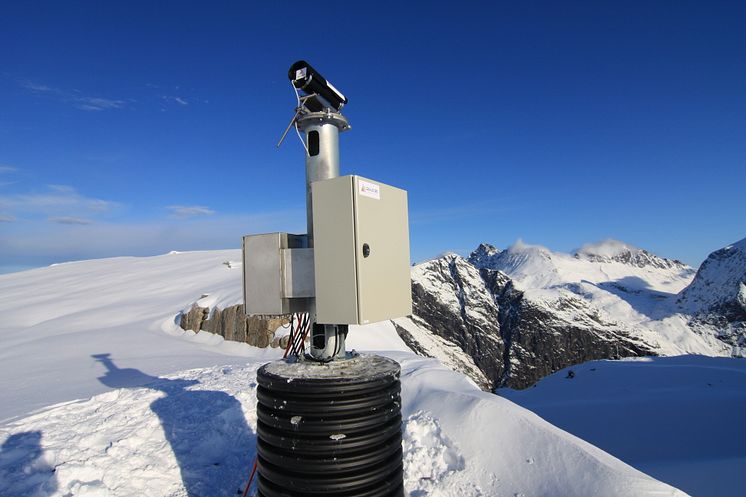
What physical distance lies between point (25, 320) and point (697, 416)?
22.5 m

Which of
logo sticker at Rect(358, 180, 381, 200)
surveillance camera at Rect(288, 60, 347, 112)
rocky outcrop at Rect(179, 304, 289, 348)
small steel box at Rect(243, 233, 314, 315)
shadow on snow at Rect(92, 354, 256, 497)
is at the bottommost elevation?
shadow on snow at Rect(92, 354, 256, 497)

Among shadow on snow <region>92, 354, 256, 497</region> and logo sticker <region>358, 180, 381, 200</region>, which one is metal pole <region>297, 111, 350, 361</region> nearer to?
logo sticker <region>358, 180, 381, 200</region>

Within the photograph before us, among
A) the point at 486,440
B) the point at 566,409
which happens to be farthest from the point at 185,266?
the point at 486,440

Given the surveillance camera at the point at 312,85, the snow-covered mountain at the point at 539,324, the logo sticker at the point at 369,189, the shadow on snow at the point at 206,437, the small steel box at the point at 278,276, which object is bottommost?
the snow-covered mountain at the point at 539,324

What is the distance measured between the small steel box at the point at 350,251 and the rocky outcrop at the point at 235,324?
9191 millimetres

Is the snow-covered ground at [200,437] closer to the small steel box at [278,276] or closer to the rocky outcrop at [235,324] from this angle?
the rocky outcrop at [235,324]

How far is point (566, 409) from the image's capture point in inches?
527

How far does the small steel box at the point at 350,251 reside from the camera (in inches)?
114

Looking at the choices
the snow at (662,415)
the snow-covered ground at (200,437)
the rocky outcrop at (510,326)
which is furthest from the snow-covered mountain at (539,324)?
the snow-covered ground at (200,437)

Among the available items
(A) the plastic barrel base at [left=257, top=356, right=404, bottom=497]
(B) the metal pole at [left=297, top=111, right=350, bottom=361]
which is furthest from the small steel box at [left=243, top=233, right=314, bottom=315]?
(A) the plastic barrel base at [left=257, top=356, right=404, bottom=497]

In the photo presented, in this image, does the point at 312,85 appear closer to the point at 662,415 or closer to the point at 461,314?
the point at 662,415

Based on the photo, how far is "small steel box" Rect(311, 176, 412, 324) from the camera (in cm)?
290

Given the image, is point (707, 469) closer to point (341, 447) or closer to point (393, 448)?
point (393, 448)

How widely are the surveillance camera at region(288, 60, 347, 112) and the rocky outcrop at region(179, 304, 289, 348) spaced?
364 inches
